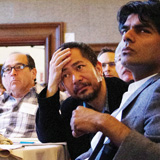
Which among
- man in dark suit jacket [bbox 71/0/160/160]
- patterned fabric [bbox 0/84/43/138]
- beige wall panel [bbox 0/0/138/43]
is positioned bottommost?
patterned fabric [bbox 0/84/43/138]

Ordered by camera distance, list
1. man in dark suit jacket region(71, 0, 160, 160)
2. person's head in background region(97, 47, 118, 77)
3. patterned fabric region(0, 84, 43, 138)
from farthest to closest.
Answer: person's head in background region(97, 47, 118, 77) → patterned fabric region(0, 84, 43, 138) → man in dark suit jacket region(71, 0, 160, 160)

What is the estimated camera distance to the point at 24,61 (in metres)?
2.41

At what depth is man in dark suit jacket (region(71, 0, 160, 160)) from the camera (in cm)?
72

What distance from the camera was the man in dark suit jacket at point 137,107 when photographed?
0.72 m

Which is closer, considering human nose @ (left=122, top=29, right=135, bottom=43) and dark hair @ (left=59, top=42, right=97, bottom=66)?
human nose @ (left=122, top=29, right=135, bottom=43)

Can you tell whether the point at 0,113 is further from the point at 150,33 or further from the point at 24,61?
the point at 150,33

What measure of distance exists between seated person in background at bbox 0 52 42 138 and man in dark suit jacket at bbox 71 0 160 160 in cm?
123

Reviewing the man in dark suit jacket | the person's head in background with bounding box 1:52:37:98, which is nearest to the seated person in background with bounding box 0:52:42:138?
the person's head in background with bounding box 1:52:37:98

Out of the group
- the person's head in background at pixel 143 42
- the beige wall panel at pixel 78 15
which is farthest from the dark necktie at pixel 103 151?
the beige wall panel at pixel 78 15

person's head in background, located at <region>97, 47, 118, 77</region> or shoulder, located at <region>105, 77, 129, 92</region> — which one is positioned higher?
person's head in background, located at <region>97, 47, 118, 77</region>

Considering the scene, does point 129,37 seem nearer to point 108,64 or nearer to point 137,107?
point 137,107

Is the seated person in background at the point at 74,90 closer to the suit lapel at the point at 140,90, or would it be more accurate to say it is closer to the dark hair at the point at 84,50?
the dark hair at the point at 84,50

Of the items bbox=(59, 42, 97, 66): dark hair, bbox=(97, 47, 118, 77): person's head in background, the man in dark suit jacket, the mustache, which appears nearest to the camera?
the man in dark suit jacket

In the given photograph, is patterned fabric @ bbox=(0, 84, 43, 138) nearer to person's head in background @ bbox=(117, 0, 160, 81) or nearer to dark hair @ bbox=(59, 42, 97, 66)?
dark hair @ bbox=(59, 42, 97, 66)
